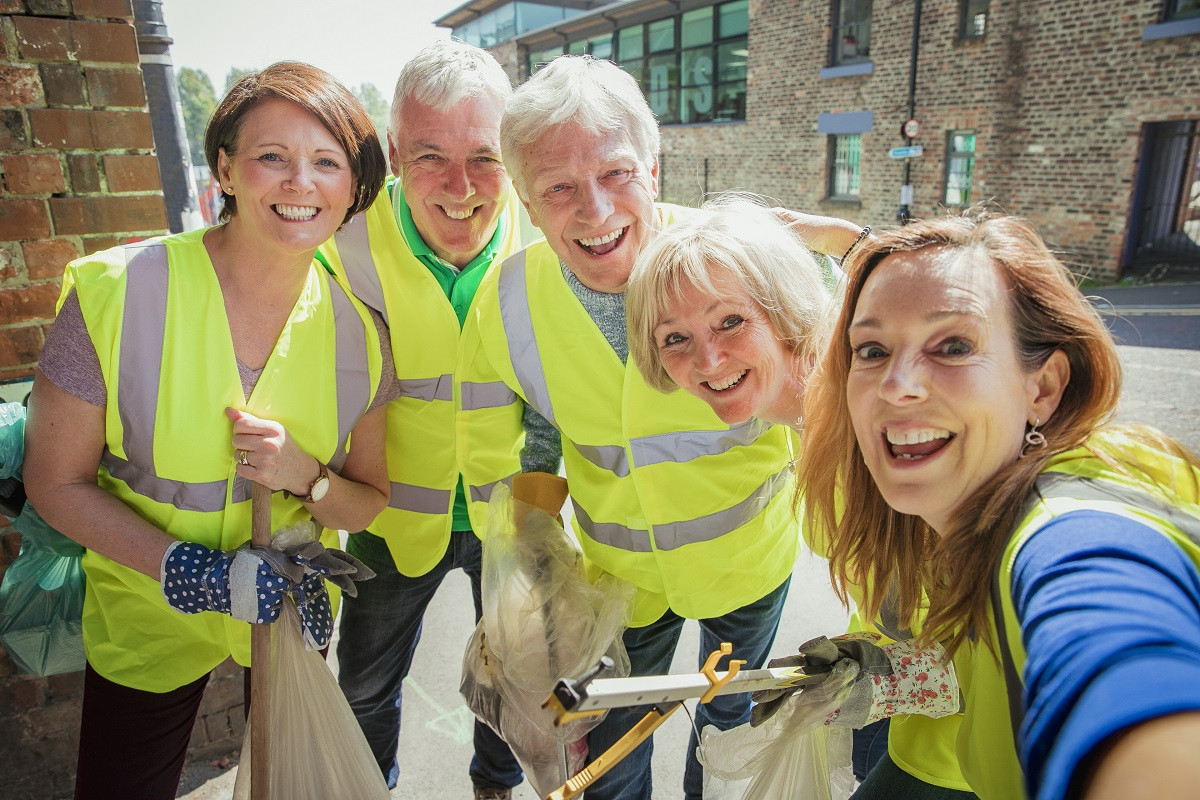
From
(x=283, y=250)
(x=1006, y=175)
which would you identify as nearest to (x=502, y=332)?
(x=283, y=250)

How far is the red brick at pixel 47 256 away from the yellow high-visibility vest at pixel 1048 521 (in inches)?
87.8

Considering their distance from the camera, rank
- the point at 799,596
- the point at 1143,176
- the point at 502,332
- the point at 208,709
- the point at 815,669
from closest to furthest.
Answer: the point at 815,669 < the point at 502,332 < the point at 208,709 < the point at 799,596 < the point at 1143,176

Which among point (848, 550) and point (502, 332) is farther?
point (502, 332)

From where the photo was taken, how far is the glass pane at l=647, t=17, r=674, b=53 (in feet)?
59.4

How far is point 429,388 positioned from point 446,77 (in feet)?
2.57

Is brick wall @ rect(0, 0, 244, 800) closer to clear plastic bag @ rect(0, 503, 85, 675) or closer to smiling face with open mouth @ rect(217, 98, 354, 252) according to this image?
clear plastic bag @ rect(0, 503, 85, 675)

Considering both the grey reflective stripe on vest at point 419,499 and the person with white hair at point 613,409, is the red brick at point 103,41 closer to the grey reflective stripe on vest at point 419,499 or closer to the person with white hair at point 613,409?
the person with white hair at point 613,409

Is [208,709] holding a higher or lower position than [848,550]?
lower

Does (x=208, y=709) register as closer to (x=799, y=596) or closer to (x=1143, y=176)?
(x=799, y=596)

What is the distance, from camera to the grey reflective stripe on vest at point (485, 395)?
1.92 meters

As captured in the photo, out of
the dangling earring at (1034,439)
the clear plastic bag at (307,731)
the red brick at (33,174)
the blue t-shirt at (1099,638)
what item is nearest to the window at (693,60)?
the red brick at (33,174)

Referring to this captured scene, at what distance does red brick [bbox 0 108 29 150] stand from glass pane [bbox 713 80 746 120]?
53.9 feet

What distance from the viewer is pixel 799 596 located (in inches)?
135

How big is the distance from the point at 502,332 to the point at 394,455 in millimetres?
500
